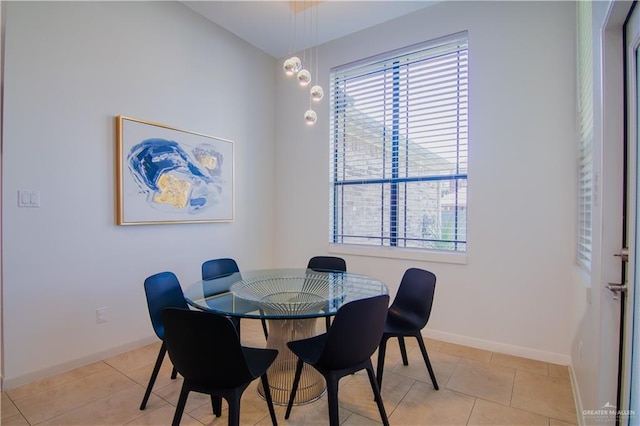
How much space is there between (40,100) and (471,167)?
3.52m

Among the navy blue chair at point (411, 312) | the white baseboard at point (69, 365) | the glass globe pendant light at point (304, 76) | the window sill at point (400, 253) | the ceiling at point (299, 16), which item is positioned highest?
the ceiling at point (299, 16)

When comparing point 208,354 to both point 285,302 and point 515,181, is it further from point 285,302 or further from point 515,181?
point 515,181

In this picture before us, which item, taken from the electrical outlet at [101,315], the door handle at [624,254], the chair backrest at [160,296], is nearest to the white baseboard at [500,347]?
the door handle at [624,254]

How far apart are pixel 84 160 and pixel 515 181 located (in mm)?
3582

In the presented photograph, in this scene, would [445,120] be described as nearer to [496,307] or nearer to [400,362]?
[496,307]

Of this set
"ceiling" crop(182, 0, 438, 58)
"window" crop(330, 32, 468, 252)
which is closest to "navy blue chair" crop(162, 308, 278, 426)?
"window" crop(330, 32, 468, 252)

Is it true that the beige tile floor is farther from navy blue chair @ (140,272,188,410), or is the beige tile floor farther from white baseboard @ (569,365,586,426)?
navy blue chair @ (140,272,188,410)

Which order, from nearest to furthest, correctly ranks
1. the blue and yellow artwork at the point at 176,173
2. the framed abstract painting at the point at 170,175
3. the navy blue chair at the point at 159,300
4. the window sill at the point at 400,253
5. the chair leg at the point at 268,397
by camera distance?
the chair leg at the point at 268,397 < the navy blue chair at the point at 159,300 < the framed abstract painting at the point at 170,175 < the blue and yellow artwork at the point at 176,173 < the window sill at the point at 400,253

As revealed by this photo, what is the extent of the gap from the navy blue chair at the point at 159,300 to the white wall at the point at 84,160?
871 mm

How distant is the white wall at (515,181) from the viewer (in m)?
2.59

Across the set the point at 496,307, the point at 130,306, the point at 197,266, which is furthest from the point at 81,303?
the point at 496,307

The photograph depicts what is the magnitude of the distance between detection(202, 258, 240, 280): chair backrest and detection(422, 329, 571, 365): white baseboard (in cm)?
202

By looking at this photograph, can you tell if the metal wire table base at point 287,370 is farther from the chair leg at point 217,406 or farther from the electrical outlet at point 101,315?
the electrical outlet at point 101,315

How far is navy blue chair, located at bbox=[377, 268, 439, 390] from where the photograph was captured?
2172 mm
